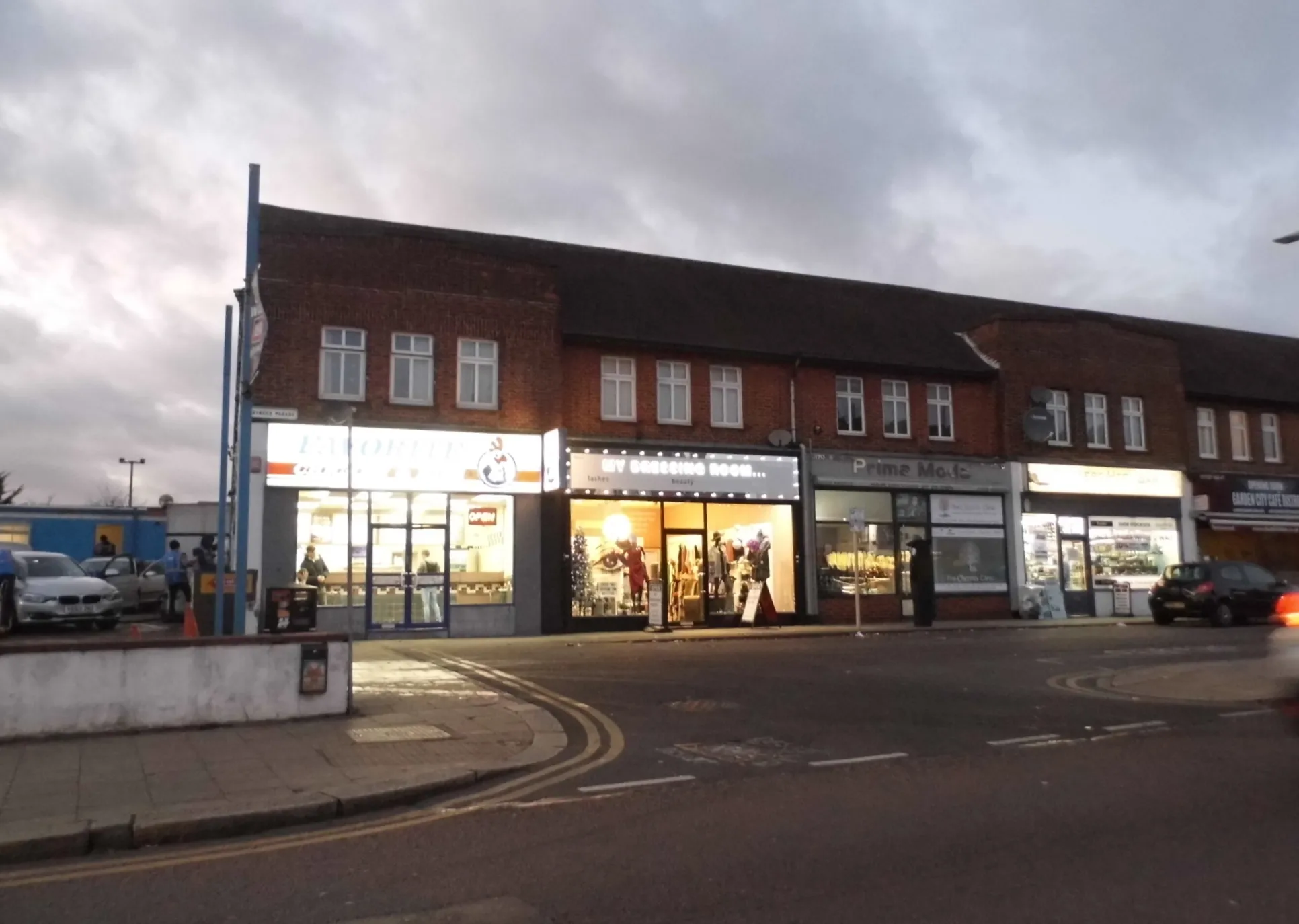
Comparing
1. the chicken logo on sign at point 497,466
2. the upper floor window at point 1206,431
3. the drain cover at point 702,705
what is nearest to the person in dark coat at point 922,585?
the chicken logo on sign at point 497,466

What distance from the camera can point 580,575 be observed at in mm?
24484

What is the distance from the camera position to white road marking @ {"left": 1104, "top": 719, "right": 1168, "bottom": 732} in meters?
11.3

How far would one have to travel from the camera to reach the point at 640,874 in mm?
6129

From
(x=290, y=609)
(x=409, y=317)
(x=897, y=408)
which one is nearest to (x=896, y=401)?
(x=897, y=408)

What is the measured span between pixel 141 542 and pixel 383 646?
21187 millimetres

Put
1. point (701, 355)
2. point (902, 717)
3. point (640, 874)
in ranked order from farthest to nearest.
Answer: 1. point (701, 355)
2. point (902, 717)
3. point (640, 874)

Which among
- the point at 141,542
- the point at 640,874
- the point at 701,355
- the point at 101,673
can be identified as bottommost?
the point at 640,874

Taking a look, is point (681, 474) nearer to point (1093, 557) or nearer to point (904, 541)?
point (904, 541)

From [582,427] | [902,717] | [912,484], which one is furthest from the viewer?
[912,484]

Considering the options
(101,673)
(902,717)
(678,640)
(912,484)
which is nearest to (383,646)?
(678,640)

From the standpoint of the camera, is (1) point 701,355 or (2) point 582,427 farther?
(1) point 701,355

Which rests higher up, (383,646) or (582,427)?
(582,427)

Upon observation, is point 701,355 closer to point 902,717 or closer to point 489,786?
point 902,717

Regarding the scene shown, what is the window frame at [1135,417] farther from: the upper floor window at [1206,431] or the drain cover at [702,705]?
the drain cover at [702,705]
